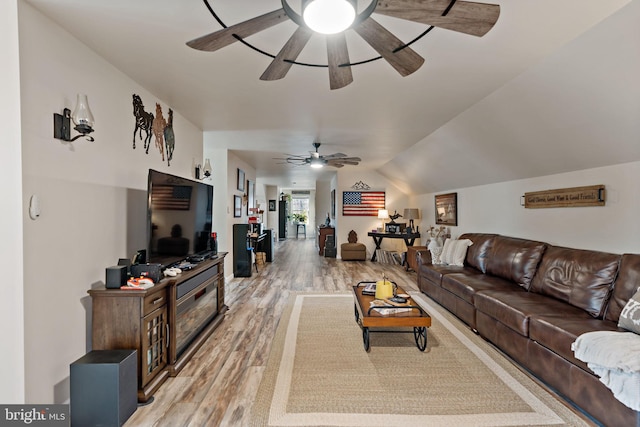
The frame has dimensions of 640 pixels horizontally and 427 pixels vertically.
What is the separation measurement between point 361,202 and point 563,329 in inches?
251

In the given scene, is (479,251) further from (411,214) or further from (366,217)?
(366,217)

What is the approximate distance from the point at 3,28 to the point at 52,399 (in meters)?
2.14

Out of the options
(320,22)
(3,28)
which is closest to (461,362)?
(320,22)

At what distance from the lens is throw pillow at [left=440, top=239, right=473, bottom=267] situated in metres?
4.60

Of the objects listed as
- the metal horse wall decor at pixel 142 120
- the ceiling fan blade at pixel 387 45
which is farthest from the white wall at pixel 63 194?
the ceiling fan blade at pixel 387 45

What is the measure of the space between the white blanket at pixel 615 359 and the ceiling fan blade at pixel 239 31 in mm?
2470

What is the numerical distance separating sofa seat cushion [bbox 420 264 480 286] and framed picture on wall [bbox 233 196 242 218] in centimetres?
363

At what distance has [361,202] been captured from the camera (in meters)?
8.44

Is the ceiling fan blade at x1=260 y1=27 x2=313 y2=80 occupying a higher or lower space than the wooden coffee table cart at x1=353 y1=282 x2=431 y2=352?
higher

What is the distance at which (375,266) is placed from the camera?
7.34 metres

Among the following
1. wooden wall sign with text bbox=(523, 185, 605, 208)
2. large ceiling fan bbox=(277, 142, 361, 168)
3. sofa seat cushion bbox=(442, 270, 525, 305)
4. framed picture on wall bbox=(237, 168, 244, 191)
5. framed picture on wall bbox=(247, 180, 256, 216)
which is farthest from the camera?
framed picture on wall bbox=(247, 180, 256, 216)

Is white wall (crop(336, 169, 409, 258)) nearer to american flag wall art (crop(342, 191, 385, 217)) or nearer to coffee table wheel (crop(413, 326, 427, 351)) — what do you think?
american flag wall art (crop(342, 191, 385, 217))

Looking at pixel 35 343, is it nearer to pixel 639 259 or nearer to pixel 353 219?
pixel 639 259

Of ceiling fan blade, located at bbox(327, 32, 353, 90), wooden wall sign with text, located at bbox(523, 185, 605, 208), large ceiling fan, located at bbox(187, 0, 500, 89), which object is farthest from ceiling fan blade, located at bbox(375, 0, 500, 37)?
wooden wall sign with text, located at bbox(523, 185, 605, 208)
